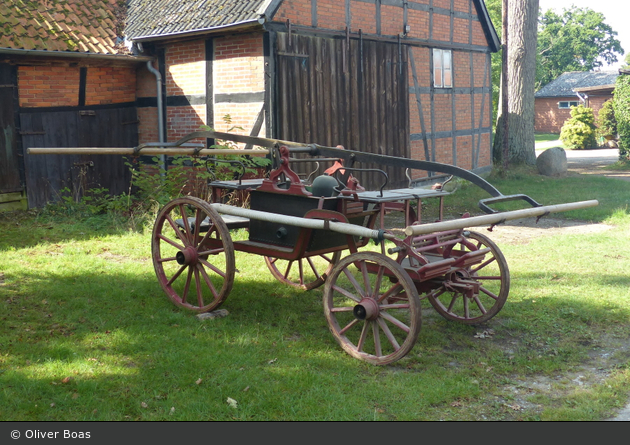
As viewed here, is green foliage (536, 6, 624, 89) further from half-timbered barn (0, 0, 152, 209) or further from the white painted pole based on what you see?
the white painted pole

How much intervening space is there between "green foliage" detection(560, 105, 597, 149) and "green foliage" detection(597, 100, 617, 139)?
36cm

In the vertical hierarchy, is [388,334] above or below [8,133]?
below

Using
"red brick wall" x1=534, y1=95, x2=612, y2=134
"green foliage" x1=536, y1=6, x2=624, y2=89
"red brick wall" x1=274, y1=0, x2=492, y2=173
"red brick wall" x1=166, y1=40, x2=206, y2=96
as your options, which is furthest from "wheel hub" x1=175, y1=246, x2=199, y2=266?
"green foliage" x1=536, y1=6, x2=624, y2=89

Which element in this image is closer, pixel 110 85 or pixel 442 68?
pixel 110 85

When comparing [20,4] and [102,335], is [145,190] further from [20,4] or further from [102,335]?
[102,335]

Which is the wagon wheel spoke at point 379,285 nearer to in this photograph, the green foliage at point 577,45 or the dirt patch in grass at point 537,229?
the dirt patch in grass at point 537,229

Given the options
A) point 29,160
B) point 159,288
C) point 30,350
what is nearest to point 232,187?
point 159,288

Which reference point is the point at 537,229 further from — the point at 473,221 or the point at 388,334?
the point at 388,334

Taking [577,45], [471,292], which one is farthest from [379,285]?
[577,45]

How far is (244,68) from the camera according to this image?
1102cm

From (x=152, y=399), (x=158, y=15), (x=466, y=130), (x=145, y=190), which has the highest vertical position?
(x=158, y=15)

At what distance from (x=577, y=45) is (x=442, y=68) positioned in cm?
4826

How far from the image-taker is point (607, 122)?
31.0m

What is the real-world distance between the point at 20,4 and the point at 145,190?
382cm
